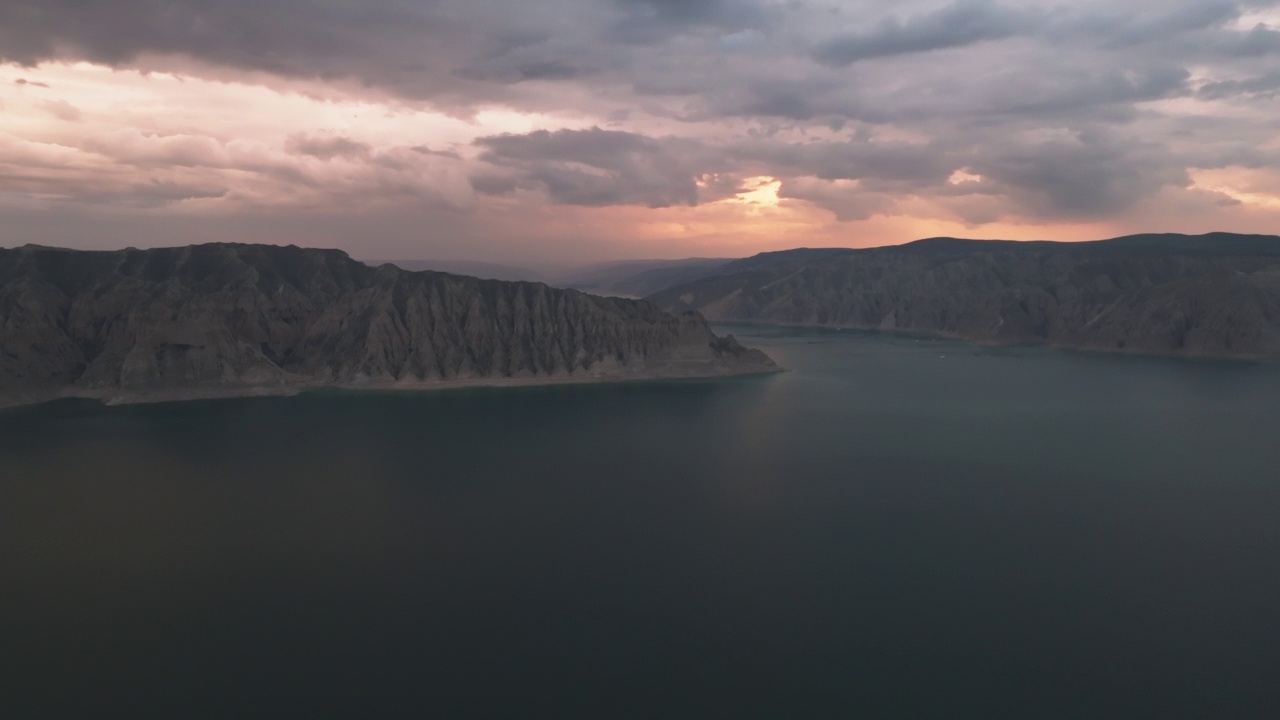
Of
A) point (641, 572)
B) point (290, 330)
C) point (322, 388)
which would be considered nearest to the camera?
point (641, 572)

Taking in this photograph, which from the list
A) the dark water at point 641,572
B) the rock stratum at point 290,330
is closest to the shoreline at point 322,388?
the rock stratum at point 290,330

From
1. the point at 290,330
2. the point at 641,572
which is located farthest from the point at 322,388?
the point at 641,572

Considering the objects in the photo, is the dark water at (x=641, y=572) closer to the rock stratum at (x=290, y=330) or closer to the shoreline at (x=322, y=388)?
the shoreline at (x=322, y=388)

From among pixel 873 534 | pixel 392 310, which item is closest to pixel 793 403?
pixel 873 534

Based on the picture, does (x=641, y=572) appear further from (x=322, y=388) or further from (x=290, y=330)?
(x=290, y=330)

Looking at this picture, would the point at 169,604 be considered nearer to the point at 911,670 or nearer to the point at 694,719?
the point at 694,719

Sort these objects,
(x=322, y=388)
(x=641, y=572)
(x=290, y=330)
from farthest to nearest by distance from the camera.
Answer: (x=290, y=330) < (x=322, y=388) < (x=641, y=572)

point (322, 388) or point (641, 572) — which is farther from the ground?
point (641, 572)
